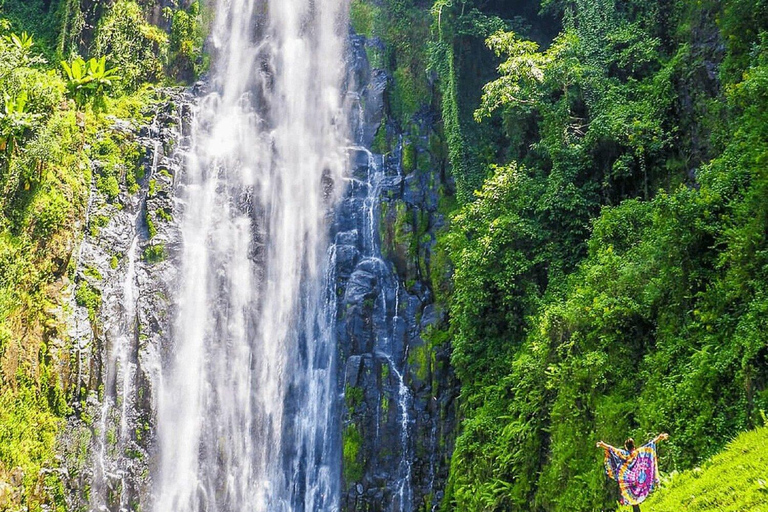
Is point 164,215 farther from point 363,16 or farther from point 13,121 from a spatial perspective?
point 363,16

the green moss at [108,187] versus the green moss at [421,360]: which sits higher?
the green moss at [108,187]

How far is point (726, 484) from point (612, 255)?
17.1ft

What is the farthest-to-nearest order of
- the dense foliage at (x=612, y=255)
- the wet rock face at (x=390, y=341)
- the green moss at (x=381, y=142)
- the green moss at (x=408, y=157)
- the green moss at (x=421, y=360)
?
the green moss at (x=381, y=142), the green moss at (x=408, y=157), the green moss at (x=421, y=360), the wet rock face at (x=390, y=341), the dense foliage at (x=612, y=255)

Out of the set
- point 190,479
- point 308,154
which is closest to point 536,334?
point 190,479

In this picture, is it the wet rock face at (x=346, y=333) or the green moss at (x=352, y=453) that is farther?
the green moss at (x=352, y=453)

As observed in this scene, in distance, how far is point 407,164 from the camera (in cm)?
1786

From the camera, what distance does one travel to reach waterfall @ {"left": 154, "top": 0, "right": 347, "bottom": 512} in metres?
15.1

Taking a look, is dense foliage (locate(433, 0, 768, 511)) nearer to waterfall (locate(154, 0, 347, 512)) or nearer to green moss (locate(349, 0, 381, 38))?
waterfall (locate(154, 0, 347, 512))

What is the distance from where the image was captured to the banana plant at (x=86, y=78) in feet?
59.0

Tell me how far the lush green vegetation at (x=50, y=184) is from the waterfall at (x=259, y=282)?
1.83 meters

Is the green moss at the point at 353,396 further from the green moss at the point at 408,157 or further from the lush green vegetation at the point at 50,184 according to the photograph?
the lush green vegetation at the point at 50,184

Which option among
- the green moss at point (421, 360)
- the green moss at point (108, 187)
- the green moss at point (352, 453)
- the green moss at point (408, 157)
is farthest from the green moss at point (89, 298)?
the green moss at point (408, 157)

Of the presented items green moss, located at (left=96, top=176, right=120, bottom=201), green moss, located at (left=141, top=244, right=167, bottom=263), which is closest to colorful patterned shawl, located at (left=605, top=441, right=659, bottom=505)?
green moss, located at (left=141, top=244, right=167, bottom=263)

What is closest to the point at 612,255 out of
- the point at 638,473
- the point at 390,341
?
the point at 638,473
